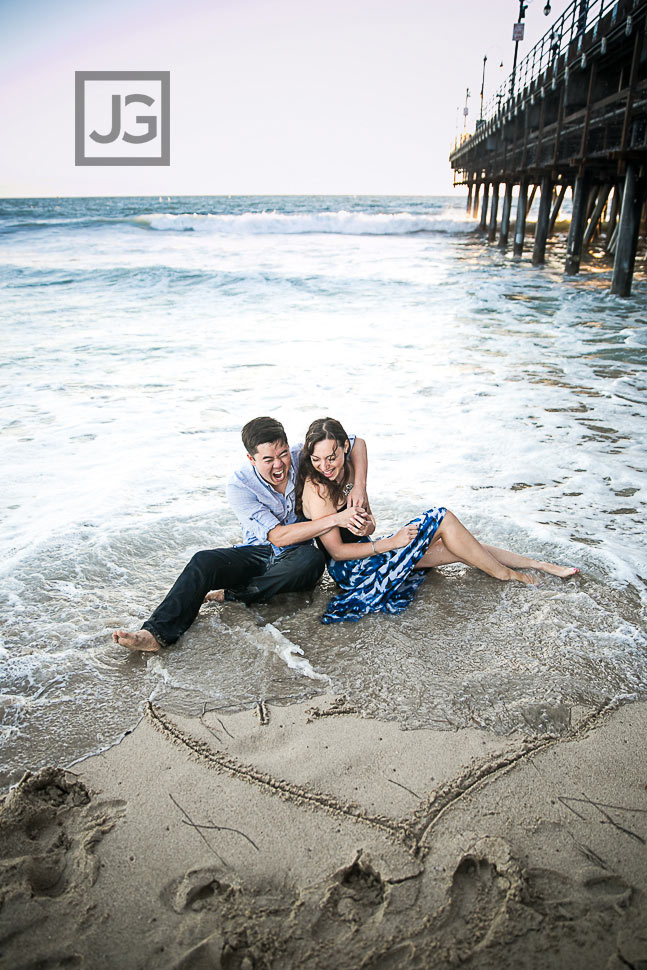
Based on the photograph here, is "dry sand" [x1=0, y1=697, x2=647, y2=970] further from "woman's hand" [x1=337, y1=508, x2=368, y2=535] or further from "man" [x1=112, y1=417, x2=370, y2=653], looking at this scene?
"woman's hand" [x1=337, y1=508, x2=368, y2=535]

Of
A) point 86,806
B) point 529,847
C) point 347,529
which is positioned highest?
point 347,529

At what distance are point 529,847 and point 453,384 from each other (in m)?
6.36

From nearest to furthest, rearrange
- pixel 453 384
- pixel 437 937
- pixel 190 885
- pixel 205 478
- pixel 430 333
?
1. pixel 437 937
2. pixel 190 885
3. pixel 205 478
4. pixel 453 384
5. pixel 430 333

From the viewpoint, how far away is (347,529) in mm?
3465

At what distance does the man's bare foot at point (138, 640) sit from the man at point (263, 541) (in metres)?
0.08

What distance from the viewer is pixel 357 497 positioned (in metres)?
3.46

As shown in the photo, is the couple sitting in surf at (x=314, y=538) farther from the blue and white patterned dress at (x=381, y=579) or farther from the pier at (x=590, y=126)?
the pier at (x=590, y=126)

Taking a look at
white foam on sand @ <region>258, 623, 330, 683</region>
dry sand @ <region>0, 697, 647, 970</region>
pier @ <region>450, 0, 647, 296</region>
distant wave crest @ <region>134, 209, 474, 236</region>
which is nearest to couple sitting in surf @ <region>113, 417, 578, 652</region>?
white foam on sand @ <region>258, 623, 330, 683</region>

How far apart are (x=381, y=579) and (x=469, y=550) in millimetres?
516

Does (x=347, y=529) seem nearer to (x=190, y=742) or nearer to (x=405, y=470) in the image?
(x=190, y=742)

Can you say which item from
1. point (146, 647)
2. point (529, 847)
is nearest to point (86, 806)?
point (146, 647)

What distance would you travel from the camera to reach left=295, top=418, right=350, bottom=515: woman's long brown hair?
3.34m

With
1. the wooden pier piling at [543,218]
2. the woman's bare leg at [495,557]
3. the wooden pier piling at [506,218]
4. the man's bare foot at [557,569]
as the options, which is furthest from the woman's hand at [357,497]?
the wooden pier piling at [506,218]

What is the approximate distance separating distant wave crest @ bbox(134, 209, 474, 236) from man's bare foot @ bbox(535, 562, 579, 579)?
38.9 metres
